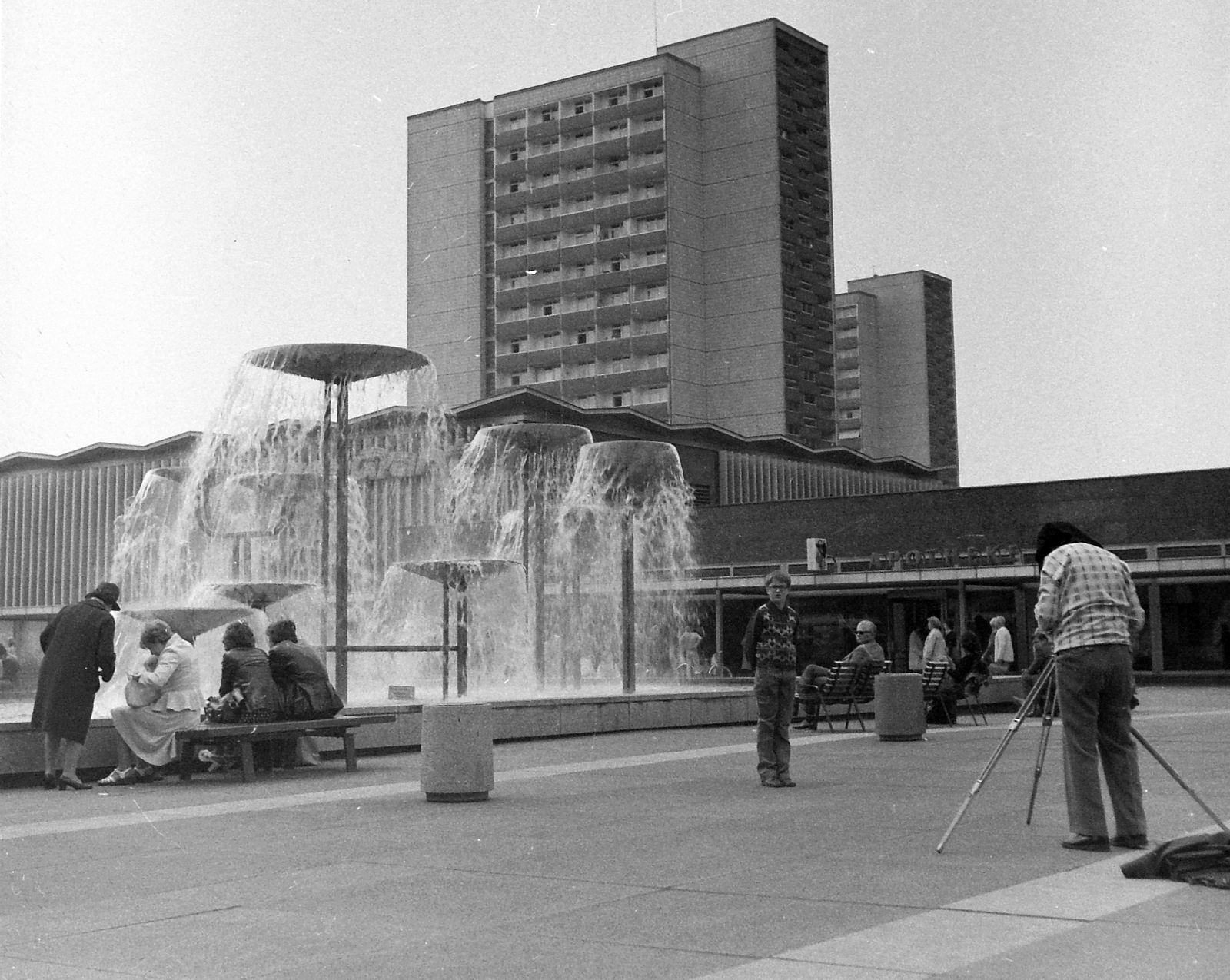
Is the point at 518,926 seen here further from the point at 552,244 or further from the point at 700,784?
the point at 552,244

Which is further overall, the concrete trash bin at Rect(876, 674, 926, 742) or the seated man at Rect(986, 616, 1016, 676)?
the seated man at Rect(986, 616, 1016, 676)

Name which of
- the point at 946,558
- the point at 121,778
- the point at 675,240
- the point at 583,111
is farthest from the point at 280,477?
the point at 583,111

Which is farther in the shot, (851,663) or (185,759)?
(851,663)

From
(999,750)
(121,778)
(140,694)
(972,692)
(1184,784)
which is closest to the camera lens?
(1184,784)

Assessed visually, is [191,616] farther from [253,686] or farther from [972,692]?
[972,692]

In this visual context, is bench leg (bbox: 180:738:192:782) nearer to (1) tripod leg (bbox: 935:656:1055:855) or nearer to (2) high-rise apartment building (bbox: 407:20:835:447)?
(1) tripod leg (bbox: 935:656:1055:855)

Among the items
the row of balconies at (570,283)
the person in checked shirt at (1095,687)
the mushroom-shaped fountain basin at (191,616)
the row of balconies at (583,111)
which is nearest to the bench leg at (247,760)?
the mushroom-shaped fountain basin at (191,616)

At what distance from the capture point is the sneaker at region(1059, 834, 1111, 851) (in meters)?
8.73

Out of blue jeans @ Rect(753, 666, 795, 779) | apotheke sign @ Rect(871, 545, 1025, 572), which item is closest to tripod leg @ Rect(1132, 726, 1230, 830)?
blue jeans @ Rect(753, 666, 795, 779)

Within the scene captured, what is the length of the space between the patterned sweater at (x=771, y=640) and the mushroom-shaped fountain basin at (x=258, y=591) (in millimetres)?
9271

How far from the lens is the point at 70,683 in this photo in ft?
43.0

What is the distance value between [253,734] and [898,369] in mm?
141273

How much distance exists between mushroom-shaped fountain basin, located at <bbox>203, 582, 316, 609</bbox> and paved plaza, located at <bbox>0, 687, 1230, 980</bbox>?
749 cm

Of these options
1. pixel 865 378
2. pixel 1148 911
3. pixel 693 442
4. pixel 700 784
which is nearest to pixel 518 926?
pixel 1148 911
